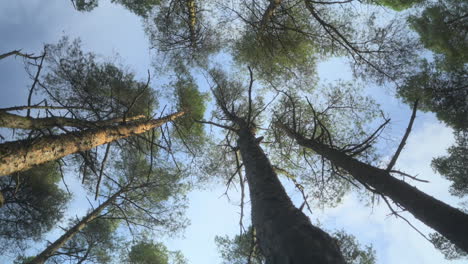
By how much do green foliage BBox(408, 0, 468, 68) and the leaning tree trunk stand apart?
748 cm

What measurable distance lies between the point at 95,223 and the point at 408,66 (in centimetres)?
1166

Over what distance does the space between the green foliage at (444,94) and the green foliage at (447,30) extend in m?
0.44

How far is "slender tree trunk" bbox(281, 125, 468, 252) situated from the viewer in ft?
8.21

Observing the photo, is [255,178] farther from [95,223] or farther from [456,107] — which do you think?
[95,223]

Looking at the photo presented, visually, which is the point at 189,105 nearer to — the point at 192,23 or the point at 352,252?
the point at 192,23

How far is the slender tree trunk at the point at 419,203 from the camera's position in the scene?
250cm

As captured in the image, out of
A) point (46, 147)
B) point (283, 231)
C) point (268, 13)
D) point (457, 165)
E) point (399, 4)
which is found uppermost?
point (399, 4)

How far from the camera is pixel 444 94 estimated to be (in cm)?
782

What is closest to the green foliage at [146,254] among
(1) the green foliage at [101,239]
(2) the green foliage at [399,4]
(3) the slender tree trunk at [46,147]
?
(1) the green foliage at [101,239]

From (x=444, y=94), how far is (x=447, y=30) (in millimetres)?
1804

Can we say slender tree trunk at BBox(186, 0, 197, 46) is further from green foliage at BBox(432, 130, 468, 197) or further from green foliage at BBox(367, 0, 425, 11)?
green foliage at BBox(432, 130, 468, 197)

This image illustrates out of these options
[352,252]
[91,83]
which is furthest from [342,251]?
[91,83]

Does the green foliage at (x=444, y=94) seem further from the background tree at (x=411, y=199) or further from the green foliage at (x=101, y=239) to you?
the green foliage at (x=101, y=239)

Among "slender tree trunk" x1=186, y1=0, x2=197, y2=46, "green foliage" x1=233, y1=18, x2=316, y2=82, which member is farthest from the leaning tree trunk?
"slender tree trunk" x1=186, y1=0, x2=197, y2=46
